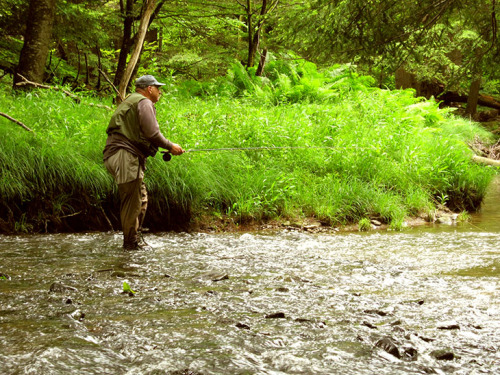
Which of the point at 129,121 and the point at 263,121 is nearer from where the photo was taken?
the point at 129,121

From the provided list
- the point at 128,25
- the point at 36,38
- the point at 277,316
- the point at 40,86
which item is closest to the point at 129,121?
the point at 277,316

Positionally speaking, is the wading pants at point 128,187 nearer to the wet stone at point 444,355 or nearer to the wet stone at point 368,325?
the wet stone at point 368,325

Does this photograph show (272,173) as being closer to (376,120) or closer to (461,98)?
(376,120)

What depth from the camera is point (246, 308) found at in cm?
404

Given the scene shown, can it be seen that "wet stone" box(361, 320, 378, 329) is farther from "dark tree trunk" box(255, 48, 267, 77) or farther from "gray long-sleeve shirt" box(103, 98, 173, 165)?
"dark tree trunk" box(255, 48, 267, 77)

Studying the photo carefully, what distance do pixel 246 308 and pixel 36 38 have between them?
856 cm

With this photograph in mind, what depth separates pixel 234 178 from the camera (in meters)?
8.84

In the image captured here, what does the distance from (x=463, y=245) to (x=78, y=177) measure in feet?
18.1

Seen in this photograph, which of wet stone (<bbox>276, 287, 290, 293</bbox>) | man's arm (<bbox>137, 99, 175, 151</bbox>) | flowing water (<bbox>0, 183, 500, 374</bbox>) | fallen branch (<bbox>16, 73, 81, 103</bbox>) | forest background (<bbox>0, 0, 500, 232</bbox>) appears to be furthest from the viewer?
fallen branch (<bbox>16, 73, 81, 103</bbox>)

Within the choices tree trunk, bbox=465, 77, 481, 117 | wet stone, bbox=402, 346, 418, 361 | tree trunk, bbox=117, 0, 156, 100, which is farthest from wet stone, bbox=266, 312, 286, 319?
tree trunk, bbox=465, 77, 481, 117

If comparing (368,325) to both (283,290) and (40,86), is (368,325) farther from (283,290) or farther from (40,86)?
(40,86)

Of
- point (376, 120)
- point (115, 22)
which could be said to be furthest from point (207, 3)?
point (376, 120)

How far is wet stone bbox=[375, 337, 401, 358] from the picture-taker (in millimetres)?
3164

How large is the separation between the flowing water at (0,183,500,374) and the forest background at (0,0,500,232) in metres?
1.12
